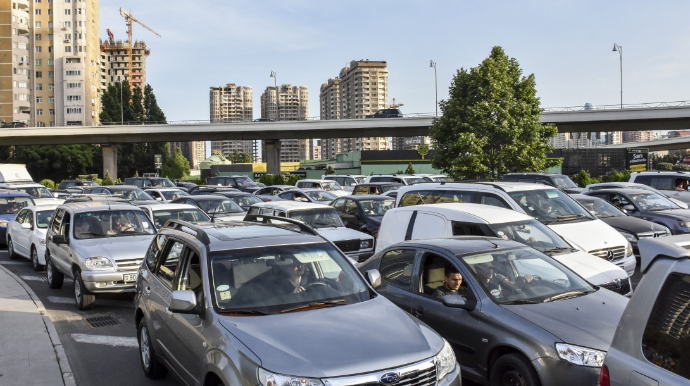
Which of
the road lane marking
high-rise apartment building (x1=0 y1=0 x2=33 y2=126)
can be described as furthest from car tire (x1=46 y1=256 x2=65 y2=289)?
high-rise apartment building (x1=0 y1=0 x2=33 y2=126)

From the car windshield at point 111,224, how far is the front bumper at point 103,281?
4.60 feet

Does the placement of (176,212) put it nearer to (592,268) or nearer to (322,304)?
(592,268)

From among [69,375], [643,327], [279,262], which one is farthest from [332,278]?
[69,375]

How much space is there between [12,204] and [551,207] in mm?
16409

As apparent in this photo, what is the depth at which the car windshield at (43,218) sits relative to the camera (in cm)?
1329

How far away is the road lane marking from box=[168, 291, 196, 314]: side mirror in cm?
344

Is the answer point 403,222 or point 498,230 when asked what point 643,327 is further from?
point 403,222

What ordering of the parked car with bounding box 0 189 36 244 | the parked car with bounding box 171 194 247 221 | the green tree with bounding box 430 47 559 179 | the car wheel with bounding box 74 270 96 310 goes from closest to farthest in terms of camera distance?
the car wheel with bounding box 74 270 96 310 → the parked car with bounding box 171 194 247 221 → the parked car with bounding box 0 189 36 244 → the green tree with bounding box 430 47 559 179

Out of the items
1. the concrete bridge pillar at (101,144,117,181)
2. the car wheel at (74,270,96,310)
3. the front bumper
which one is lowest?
the car wheel at (74,270,96,310)

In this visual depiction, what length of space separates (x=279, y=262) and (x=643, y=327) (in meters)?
2.90

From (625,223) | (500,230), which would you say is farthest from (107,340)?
(625,223)

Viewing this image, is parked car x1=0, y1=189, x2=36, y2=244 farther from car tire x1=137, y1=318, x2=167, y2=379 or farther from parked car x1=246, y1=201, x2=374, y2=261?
car tire x1=137, y1=318, x2=167, y2=379

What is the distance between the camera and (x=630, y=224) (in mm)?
12188

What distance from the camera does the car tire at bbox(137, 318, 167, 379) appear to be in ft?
18.9
